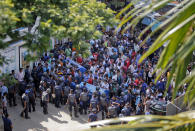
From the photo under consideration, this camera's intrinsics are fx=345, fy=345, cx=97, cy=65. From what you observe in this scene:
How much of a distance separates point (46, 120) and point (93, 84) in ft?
10.9

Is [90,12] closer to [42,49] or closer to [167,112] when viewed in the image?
[42,49]

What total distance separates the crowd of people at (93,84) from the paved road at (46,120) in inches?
9.7

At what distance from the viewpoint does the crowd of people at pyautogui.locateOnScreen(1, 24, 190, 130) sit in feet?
44.1

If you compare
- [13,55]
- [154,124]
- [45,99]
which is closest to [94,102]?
[45,99]

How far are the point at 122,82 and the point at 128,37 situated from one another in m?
6.83

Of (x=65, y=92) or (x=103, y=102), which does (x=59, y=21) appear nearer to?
(x=103, y=102)

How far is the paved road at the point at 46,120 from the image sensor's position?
12.8 m

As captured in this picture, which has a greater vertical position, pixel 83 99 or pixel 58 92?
pixel 58 92

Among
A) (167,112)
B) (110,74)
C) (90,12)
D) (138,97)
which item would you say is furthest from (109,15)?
(110,74)

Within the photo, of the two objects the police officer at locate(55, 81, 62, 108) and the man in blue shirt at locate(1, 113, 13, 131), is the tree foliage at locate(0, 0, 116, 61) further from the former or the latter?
the police officer at locate(55, 81, 62, 108)

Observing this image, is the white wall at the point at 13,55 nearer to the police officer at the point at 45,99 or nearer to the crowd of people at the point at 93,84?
the crowd of people at the point at 93,84

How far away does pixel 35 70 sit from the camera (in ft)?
50.4

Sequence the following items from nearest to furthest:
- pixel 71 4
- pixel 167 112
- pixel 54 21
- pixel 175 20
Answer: pixel 175 20
pixel 54 21
pixel 71 4
pixel 167 112

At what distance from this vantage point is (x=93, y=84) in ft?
52.2
